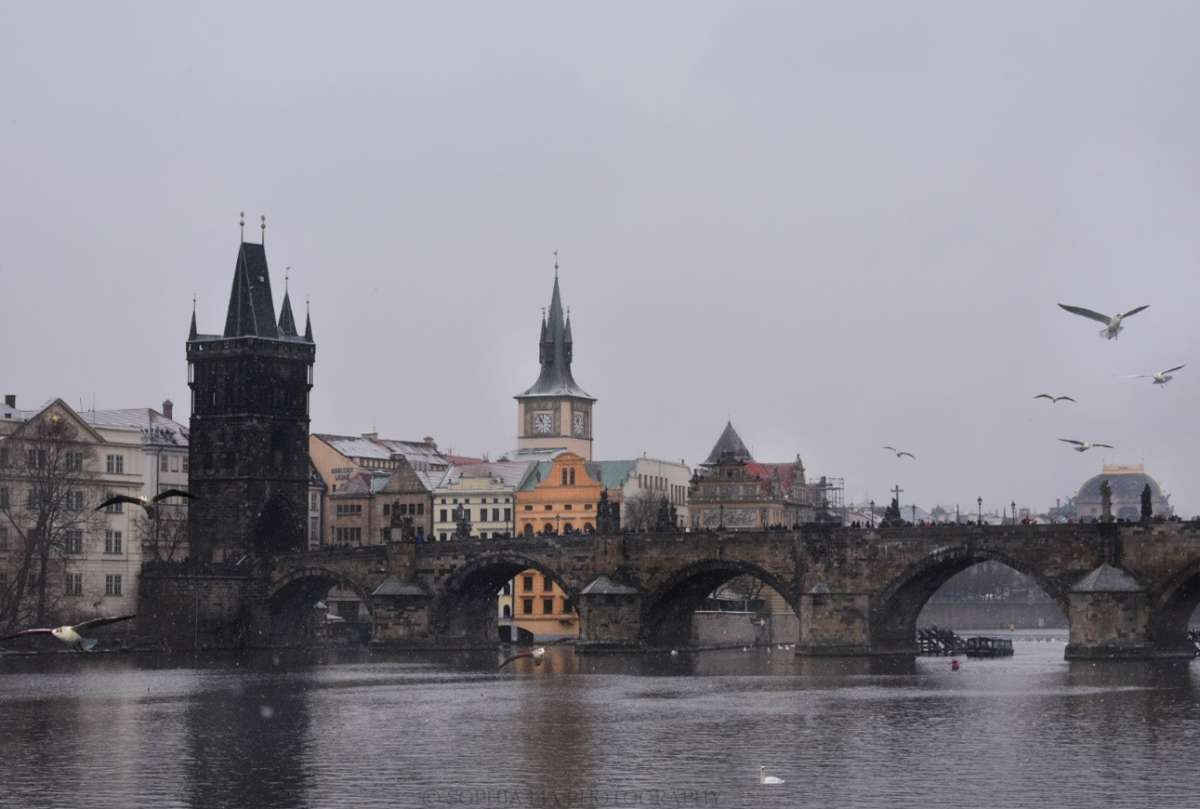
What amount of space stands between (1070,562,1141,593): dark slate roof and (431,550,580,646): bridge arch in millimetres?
28601

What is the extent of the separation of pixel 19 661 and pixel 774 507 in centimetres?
6813

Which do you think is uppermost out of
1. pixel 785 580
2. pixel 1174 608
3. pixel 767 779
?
pixel 785 580

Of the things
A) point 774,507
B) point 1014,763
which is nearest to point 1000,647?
point 774,507

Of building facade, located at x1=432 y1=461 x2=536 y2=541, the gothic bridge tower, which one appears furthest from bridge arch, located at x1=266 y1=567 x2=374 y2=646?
building facade, located at x1=432 y1=461 x2=536 y2=541

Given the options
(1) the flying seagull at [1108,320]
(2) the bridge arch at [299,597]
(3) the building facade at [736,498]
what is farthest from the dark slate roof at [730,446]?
(1) the flying seagull at [1108,320]

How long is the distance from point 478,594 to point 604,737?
62015 millimetres

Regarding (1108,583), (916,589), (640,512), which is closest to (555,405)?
(640,512)

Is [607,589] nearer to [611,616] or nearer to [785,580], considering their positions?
[611,616]

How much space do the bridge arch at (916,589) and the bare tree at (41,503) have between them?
40.4 meters

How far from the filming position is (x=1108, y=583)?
95.6 metres

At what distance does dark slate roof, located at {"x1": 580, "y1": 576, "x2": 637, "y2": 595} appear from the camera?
111 meters

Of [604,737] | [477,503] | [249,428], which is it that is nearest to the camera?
[604,737]

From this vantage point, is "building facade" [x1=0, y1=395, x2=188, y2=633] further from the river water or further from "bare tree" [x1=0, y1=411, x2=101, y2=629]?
the river water

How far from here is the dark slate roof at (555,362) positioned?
196m
